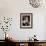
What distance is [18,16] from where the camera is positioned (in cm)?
467

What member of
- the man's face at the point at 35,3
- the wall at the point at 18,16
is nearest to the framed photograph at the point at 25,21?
the wall at the point at 18,16

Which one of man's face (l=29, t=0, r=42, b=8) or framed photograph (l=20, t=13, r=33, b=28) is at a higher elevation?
man's face (l=29, t=0, r=42, b=8)

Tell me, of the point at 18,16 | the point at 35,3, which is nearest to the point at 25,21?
the point at 18,16

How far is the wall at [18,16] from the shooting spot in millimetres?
4645

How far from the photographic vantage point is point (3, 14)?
183 inches

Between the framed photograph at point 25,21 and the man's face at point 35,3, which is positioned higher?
the man's face at point 35,3

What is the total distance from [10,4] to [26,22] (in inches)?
33.7

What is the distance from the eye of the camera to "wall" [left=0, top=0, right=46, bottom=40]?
15.2 ft

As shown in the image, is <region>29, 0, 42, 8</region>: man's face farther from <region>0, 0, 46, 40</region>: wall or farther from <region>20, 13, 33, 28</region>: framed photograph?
<region>20, 13, 33, 28</region>: framed photograph

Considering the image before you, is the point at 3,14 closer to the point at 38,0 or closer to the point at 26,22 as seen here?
the point at 26,22

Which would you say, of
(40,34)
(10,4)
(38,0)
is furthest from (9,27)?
(38,0)

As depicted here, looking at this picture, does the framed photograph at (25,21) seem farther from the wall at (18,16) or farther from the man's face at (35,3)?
the man's face at (35,3)

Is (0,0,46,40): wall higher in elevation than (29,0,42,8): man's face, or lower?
lower

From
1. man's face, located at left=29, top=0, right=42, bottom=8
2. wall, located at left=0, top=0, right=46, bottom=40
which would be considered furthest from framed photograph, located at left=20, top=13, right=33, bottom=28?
man's face, located at left=29, top=0, right=42, bottom=8
